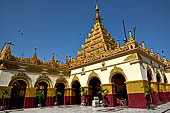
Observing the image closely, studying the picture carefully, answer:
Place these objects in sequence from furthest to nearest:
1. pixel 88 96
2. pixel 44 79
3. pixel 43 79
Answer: pixel 44 79 → pixel 43 79 → pixel 88 96

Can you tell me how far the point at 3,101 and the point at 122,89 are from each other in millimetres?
18671

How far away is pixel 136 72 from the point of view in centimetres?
1245

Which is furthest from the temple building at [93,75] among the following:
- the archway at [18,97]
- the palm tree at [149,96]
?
the palm tree at [149,96]

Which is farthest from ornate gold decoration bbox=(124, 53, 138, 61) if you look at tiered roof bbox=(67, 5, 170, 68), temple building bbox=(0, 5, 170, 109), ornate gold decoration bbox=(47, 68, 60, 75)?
ornate gold decoration bbox=(47, 68, 60, 75)

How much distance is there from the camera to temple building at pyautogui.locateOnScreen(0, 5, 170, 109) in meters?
12.8

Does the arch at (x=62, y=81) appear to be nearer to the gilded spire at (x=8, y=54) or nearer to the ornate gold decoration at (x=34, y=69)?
the ornate gold decoration at (x=34, y=69)

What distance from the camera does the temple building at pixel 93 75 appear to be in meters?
12.8

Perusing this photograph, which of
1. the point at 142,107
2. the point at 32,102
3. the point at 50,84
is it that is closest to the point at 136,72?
the point at 142,107

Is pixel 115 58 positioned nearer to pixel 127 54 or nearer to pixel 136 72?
pixel 127 54

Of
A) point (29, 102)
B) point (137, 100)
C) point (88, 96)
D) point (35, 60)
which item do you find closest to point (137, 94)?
point (137, 100)

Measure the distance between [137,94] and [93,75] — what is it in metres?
6.49

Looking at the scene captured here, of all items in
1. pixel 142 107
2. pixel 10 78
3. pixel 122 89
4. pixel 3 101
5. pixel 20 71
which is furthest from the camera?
pixel 122 89

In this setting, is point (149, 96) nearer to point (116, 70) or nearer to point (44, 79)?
point (116, 70)

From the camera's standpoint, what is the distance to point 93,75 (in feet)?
55.2
